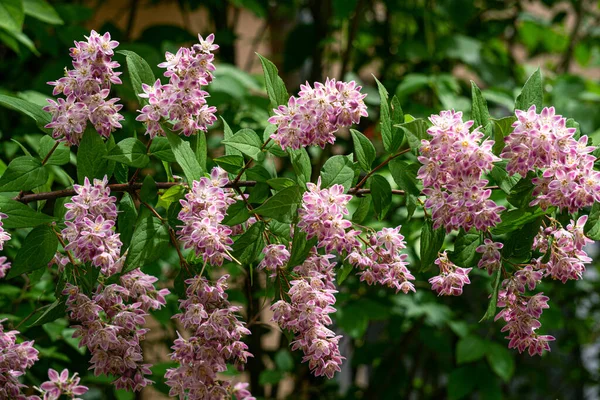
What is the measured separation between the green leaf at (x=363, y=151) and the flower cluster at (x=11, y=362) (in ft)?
1.06

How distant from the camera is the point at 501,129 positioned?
1.89 ft

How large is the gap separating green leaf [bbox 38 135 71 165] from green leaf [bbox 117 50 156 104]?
3.5 inches

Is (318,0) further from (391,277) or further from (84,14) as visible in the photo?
(391,277)

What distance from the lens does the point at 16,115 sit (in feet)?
5.04

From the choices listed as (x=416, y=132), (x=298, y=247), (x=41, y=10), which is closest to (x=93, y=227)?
(x=298, y=247)

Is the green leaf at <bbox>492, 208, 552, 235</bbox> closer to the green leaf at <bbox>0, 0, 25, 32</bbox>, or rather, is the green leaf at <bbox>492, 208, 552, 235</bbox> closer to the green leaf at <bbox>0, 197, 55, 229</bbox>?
the green leaf at <bbox>0, 197, 55, 229</bbox>

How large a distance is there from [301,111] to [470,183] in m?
0.14

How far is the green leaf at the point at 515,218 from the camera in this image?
0.57 metres

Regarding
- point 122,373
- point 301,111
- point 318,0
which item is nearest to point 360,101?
Answer: point 301,111

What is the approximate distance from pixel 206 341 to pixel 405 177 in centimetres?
21

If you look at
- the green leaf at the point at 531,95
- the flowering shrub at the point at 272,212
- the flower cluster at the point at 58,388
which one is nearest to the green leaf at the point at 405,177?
the flowering shrub at the point at 272,212

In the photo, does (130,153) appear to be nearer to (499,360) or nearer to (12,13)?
(12,13)

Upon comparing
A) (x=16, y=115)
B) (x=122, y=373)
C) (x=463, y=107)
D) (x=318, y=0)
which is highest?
(x=318, y=0)

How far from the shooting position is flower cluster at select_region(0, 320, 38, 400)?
603mm
